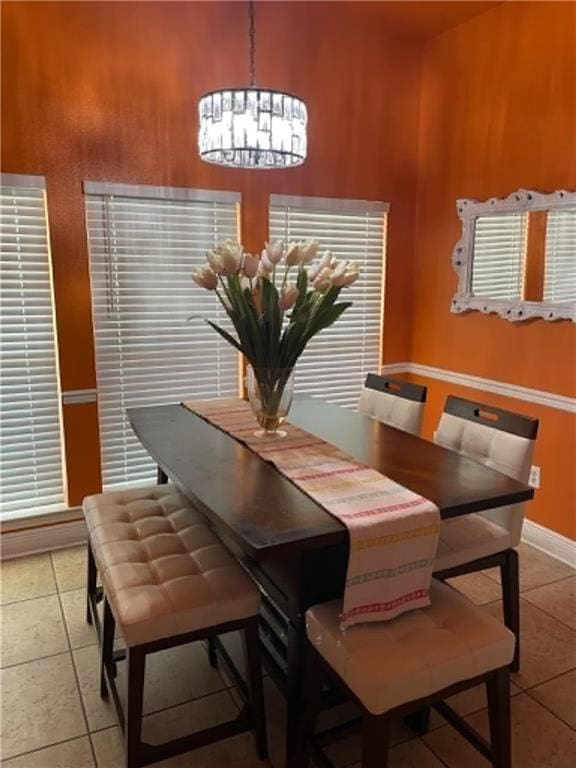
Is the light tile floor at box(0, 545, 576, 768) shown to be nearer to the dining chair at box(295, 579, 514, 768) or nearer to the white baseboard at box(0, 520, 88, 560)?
the dining chair at box(295, 579, 514, 768)

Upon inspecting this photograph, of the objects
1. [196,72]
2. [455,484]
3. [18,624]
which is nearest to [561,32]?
[196,72]

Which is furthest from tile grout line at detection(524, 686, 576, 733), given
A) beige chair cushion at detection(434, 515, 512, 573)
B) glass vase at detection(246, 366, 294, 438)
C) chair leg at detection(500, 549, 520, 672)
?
glass vase at detection(246, 366, 294, 438)

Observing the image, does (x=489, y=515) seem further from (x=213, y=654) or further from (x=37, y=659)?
(x=37, y=659)

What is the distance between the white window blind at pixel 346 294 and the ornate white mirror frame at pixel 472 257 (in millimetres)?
531

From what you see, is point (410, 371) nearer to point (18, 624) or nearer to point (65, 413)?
point (65, 413)

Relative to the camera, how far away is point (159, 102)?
3002mm

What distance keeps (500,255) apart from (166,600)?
8.47 feet

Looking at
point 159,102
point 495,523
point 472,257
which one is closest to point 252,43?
point 159,102

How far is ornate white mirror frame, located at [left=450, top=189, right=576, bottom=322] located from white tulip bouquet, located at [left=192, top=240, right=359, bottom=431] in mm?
1470

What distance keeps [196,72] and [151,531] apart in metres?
2.40

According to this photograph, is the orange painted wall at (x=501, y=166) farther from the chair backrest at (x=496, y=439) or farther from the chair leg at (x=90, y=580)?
the chair leg at (x=90, y=580)

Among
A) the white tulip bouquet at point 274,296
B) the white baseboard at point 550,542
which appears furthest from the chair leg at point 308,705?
the white baseboard at point 550,542

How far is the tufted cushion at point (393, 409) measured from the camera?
2615mm

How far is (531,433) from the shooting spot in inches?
80.1
